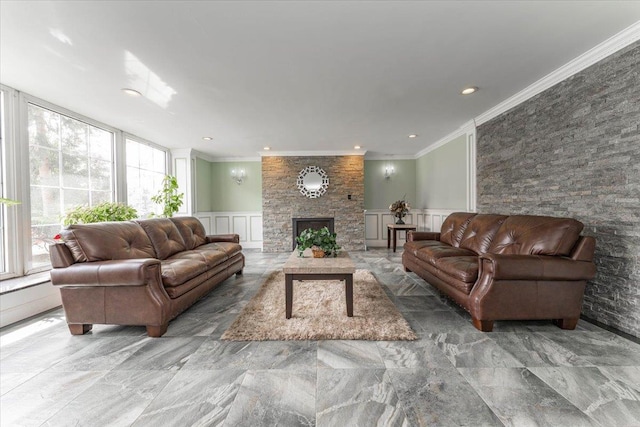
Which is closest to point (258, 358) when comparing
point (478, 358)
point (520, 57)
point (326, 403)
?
point (326, 403)

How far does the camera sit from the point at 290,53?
7.23 feet

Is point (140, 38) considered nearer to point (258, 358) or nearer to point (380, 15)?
point (380, 15)

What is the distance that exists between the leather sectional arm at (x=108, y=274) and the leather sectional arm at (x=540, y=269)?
112 inches

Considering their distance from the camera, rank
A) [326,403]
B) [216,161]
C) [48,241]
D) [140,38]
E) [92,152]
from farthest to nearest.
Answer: [216,161]
[92,152]
[48,241]
[140,38]
[326,403]

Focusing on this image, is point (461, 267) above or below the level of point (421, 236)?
below

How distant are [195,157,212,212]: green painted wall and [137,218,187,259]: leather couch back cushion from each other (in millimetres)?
2657

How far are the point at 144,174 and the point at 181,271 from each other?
12.2ft

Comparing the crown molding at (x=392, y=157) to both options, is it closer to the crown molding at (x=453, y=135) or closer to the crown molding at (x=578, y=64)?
the crown molding at (x=453, y=135)

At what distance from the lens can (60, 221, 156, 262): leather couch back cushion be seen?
7.39 ft

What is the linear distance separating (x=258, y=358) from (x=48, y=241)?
3.25m

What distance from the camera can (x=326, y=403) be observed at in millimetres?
1400

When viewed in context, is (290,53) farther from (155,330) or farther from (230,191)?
(230,191)

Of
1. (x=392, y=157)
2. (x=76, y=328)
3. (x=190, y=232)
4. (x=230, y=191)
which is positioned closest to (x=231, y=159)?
(x=230, y=191)

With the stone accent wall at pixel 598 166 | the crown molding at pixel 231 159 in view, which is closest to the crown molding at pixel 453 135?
the stone accent wall at pixel 598 166
